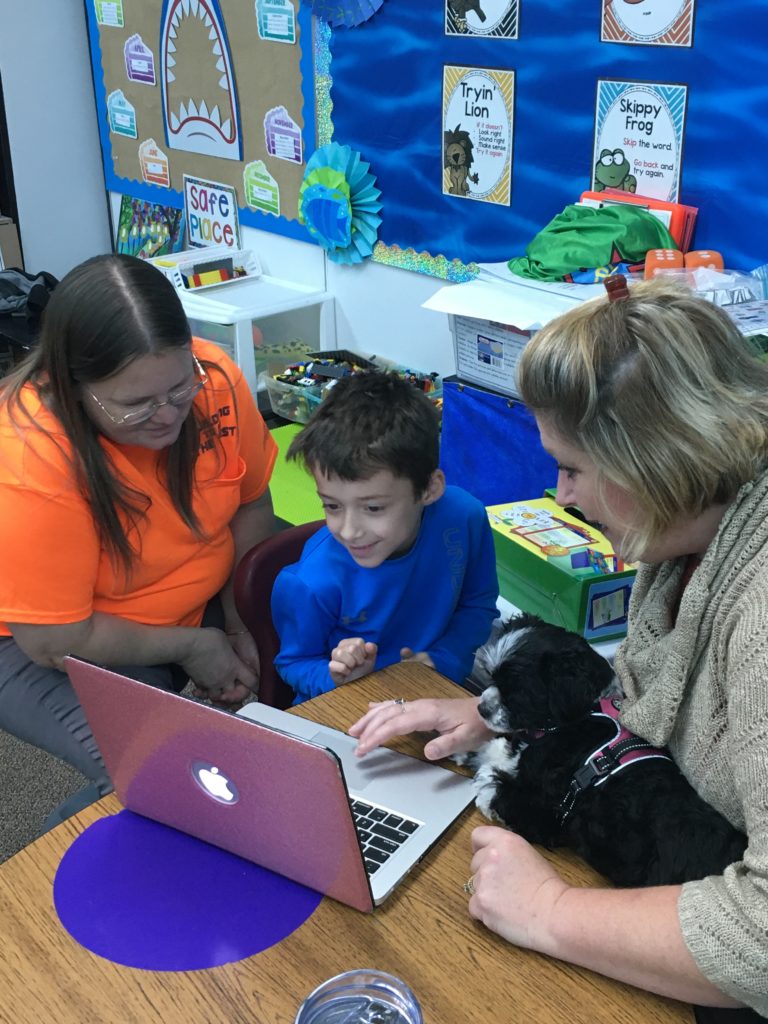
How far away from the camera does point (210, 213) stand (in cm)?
373

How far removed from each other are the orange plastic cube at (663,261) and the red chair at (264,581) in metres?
1.01

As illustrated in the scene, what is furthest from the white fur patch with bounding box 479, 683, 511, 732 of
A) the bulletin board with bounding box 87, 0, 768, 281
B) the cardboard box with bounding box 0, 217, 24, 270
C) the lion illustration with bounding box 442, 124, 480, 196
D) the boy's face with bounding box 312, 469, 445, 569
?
the cardboard box with bounding box 0, 217, 24, 270

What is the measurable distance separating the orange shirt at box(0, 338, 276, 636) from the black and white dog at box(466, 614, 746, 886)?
2.18ft

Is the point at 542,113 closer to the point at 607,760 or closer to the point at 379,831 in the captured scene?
the point at 607,760

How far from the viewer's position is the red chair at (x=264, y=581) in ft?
5.18

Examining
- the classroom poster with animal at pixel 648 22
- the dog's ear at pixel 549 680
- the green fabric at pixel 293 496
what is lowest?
the green fabric at pixel 293 496

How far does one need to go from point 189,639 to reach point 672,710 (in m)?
0.94

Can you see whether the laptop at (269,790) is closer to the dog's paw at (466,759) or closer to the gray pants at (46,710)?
the dog's paw at (466,759)

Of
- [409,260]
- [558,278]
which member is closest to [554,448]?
[558,278]

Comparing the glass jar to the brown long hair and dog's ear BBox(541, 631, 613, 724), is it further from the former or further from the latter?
the brown long hair

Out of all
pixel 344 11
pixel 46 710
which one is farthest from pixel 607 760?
pixel 344 11

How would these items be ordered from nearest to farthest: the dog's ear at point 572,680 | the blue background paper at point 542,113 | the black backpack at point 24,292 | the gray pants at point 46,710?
the dog's ear at point 572,680
the gray pants at point 46,710
the blue background paper at point 542,113
the black backpack at point 24,292

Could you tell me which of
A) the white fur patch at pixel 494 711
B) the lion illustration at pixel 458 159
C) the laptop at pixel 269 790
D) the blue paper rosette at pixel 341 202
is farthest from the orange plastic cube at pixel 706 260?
the laptop at pixel 269 790

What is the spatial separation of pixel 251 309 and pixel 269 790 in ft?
8.24
